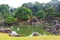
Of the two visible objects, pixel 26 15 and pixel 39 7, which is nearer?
pixel 26 15

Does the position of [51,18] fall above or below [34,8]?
below

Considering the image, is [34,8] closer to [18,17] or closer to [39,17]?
[39,17]

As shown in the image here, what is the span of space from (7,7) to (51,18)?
29.3 feet

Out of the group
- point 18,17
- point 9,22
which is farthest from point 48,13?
point 9,22

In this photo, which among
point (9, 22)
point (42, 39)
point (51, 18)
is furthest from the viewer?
point (51, 18)

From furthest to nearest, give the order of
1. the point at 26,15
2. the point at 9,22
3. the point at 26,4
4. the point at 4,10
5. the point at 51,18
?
the point at 26,4 < the point at 4,10 < the point at 51,18 < the point at 26,15 < the point at 9,22

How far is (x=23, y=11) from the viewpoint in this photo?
66.2 feet

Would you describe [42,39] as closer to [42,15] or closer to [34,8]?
[42,15]

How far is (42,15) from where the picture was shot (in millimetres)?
20297

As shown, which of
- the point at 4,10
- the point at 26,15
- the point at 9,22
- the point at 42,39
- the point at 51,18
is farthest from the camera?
the point at 4,10

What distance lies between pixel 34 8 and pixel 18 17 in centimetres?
694

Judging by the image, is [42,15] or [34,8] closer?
[42,15]

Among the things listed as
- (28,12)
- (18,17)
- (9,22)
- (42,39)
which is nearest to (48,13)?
(28,12)

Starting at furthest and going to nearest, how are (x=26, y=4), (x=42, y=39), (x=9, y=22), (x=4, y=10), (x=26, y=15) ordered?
1. (x=26, y=4)
2. (x=4, y=10)
3. (x=26, y=15)
4. (x=9, y=22)
5. (x=42, y=39)
